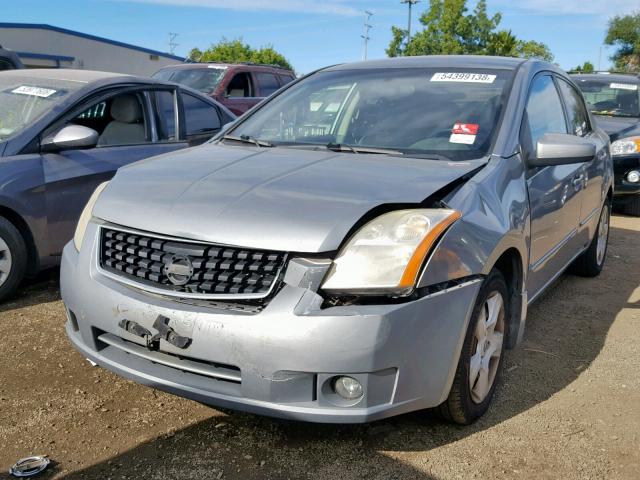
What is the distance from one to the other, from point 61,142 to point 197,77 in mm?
7552

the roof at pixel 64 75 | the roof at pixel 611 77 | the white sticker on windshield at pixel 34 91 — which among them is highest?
the roof at pixel 611 77

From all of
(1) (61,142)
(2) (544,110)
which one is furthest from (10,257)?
(2) (544,110)

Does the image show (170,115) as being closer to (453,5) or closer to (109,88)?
(109,88)

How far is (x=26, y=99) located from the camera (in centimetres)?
477

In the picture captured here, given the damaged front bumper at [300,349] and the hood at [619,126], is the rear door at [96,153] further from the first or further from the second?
the hood at [619,126]

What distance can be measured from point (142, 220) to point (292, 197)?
603mm

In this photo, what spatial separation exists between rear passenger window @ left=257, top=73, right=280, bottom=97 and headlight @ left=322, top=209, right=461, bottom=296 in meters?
10.2

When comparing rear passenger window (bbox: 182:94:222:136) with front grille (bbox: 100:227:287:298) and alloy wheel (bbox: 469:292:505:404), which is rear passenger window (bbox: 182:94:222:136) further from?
alloy wheel (bbox: 469:292:505:404)

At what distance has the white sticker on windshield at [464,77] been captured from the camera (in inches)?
141

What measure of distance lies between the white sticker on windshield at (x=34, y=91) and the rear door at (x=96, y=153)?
0.26 metres

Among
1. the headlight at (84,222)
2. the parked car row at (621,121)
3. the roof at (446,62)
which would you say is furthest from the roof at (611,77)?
the headlight at (84,222)

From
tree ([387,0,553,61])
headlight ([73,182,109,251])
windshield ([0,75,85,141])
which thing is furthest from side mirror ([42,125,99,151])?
tree ([387,0,553,61])

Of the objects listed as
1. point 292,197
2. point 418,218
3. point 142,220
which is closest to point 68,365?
point 142,220

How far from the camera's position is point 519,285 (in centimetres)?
316
